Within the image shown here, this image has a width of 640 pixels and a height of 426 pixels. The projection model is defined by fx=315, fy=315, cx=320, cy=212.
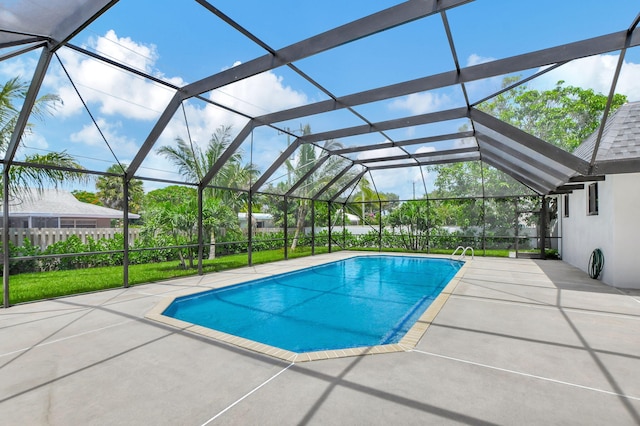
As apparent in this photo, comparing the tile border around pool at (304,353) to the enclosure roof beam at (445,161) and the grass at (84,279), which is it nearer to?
the grass at (84,279)

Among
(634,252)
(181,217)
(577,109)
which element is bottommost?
(634,252)

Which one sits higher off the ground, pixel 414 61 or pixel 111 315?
pixel 414 61

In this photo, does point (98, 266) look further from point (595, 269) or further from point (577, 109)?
point (577, 109)

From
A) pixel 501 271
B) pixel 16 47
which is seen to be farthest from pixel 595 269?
pixel 16 47

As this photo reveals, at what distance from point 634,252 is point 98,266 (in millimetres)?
14342

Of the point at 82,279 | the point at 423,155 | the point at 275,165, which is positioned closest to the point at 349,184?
the point at 423,155

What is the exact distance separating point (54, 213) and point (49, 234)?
190 cm

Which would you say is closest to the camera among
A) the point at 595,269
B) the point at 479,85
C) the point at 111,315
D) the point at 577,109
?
the point at 111,315

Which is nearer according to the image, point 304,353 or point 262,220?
point 304,353

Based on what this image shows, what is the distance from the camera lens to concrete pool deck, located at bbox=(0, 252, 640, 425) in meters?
2.25

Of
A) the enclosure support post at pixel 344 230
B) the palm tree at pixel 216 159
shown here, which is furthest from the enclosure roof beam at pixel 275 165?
the enclosure support post at pixel 344 230

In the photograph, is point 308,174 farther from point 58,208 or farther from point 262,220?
point 58,208

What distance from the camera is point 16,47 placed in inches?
156

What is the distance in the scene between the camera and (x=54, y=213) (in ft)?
36.2
